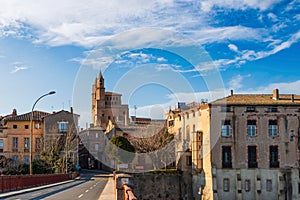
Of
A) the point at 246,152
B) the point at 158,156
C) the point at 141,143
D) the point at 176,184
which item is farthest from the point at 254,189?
the point at 141,143

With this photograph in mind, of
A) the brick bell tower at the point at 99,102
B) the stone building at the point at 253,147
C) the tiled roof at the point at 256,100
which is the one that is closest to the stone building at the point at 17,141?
Result: the stone building at the point at 253,147

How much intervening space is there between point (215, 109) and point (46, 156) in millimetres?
27787

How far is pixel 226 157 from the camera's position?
55.2 metres

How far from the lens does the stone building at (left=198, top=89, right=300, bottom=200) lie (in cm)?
5462

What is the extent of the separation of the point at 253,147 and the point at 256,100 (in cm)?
605

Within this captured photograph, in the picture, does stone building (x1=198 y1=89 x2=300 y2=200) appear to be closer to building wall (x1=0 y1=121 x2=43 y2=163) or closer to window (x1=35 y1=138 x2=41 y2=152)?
window (x1=35 y1=138 x2=41 y2=152)

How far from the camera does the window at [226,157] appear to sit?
55.0 m

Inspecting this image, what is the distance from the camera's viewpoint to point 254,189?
54.4 meters

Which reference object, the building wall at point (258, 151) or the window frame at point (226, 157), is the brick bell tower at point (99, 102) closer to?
the building wall at point (258, 151)

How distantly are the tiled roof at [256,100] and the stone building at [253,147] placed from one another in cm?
12

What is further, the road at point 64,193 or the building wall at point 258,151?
the building wall at point 258,151

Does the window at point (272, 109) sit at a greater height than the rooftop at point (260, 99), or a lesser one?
lesser

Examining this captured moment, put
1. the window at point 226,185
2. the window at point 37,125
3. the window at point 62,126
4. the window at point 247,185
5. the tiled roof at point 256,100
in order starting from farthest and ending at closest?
the window at point 62,126, the window at point 37,125, the tiled roof at point 256,100, the window at point 226,185, the window at point 247,185

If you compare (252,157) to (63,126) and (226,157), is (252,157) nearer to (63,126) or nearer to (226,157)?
(226,157)
